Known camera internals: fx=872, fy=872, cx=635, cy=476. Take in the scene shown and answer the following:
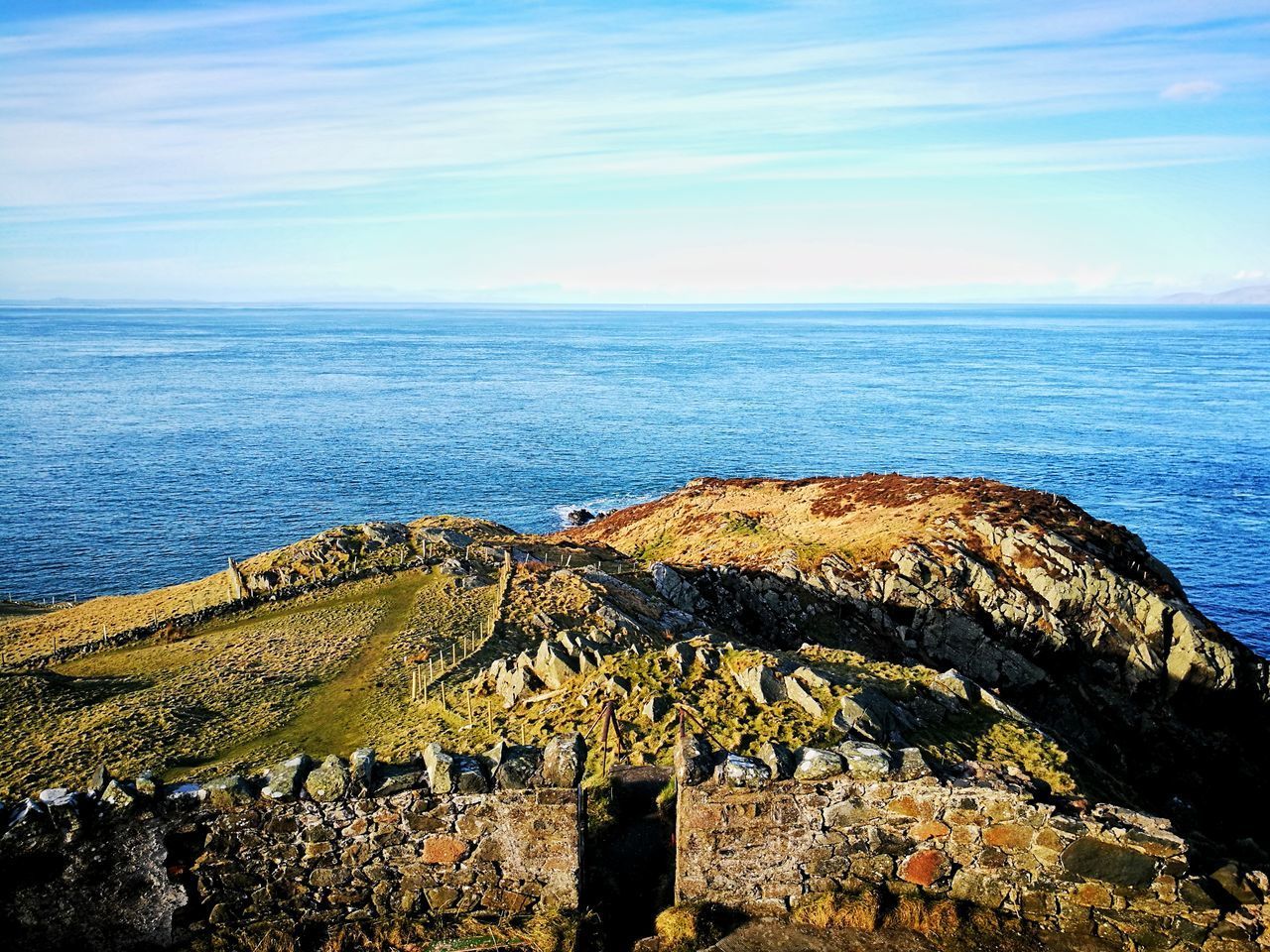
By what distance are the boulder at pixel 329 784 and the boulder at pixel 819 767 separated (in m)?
6.50

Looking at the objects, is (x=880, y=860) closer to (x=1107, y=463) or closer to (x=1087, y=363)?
(x=1107, y=463)

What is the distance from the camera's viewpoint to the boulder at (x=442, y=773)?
40.5 ft

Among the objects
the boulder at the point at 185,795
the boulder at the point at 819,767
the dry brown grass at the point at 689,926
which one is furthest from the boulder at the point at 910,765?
the boulder at the point at 185,795

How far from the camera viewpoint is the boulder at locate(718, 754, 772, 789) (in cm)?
1261

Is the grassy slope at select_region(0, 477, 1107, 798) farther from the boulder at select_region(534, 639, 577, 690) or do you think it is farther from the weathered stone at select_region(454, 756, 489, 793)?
the weathered stone at select_region(454, 756, 489, 793)

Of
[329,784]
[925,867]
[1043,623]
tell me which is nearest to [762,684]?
[925,867]

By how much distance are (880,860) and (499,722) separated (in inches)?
353

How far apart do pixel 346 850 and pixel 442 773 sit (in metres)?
1.80

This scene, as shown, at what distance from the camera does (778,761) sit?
12.7 m

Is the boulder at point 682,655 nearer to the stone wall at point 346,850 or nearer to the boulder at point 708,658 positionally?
the boulder at point 708,658

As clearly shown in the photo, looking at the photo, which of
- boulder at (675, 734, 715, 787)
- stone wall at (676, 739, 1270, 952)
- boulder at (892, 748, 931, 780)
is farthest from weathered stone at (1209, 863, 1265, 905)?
boulder at (675, 734, 715, 787)

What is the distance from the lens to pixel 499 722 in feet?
62.0

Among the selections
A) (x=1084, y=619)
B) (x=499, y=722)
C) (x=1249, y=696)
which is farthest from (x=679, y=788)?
(x=1249, y=696)

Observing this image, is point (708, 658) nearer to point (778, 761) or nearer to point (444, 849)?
point (778, 761)
